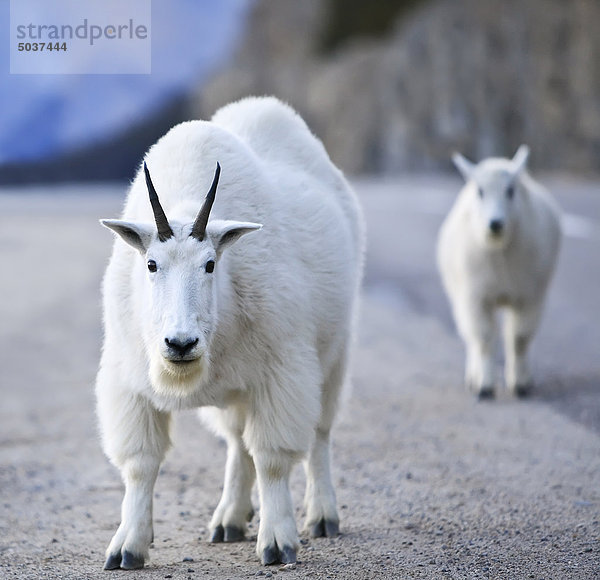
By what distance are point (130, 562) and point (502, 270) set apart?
16.5ft

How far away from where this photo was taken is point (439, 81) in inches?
1495

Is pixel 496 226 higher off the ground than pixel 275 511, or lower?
higher

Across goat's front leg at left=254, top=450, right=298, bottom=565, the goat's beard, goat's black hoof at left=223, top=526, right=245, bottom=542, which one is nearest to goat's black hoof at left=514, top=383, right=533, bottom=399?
goat's black hoof at left=223, top=526, right=245, bottom=542

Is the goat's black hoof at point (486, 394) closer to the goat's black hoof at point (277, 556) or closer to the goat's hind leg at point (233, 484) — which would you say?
the goat's hind leg at point (233, 484)

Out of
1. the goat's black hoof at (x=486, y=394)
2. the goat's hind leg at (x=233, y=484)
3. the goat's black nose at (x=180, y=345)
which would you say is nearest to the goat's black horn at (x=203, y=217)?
the goat's black nose at (x=180, y=345)

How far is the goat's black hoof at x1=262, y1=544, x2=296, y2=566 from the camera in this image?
481 cm

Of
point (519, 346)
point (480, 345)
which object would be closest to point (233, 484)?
point (480, 345)

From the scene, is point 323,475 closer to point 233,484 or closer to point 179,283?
point 233,484

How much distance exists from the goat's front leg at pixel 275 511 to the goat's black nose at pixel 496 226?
4.32 metres

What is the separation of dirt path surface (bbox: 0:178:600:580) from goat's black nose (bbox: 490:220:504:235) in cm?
132

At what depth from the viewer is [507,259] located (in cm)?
900

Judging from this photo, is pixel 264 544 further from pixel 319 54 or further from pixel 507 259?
pixel 319 54

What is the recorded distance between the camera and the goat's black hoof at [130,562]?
4762mm

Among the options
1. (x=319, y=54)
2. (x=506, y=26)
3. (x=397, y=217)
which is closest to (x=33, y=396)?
(x=397, y=217)
